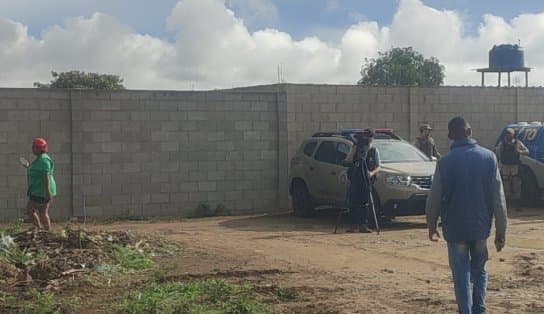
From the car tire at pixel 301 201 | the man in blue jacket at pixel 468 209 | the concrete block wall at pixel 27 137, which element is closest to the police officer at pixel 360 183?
the car tire at pixel 301 201

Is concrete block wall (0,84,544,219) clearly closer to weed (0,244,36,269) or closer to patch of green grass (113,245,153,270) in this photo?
patch of green grass (113,245,153,270)

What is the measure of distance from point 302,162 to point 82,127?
448 centimetres

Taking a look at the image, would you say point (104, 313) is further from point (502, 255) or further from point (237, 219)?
point (237, 219)

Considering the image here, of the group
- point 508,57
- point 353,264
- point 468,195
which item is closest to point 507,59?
point 508,57

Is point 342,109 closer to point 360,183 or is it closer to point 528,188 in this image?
point 528,188

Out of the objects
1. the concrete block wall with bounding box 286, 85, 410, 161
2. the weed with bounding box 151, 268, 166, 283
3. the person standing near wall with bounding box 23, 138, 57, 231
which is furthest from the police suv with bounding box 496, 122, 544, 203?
the weed with bounding box 151, 268, 166, 283

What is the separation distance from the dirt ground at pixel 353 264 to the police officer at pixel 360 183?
1.48 ft

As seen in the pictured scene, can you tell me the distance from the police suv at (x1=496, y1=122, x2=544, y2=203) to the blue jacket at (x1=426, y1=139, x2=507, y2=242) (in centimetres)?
1188

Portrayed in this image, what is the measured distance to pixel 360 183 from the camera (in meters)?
14.5

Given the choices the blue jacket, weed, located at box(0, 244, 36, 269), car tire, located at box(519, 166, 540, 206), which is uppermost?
the blue jacket

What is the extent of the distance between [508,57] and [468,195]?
22.0 m

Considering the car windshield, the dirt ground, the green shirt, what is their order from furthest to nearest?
the car windshield < the green shirt < the dirt ground

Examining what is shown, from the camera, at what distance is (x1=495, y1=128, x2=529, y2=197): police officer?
725 inches

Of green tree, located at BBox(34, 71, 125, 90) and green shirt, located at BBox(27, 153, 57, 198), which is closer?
green shirt, located at BBox(27, 153, 57, 198)
